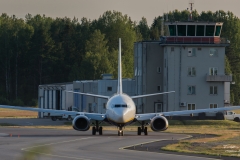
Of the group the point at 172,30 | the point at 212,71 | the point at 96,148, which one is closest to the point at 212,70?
the point at 212,71

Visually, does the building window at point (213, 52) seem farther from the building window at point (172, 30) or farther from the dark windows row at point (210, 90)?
the building window at point (172, 30)

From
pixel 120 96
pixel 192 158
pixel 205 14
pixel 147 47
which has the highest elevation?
pixel 205 14

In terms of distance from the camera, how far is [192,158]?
31.2 metres

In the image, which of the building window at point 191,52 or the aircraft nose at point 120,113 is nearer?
the aircraft nose at point 120,113

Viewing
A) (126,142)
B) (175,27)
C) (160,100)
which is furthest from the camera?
(160,100)

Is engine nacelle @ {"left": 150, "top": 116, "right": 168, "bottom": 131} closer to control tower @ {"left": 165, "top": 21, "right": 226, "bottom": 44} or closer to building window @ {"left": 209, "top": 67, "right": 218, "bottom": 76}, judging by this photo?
control tower @ {"left": 165, "top": 21, "right": 226, "bottom": 44}

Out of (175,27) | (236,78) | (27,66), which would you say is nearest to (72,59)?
(27,66)

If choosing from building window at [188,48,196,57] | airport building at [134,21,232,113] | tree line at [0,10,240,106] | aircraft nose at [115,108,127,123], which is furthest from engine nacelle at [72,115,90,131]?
tree line at [0,10,240,106]

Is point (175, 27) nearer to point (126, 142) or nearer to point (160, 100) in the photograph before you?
point (160, 100)

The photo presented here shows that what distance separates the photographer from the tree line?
14138 cm

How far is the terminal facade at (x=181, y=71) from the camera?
7488 cm

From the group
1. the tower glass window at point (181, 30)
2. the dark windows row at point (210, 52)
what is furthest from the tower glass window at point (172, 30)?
the dark windows row at point (210, 52)

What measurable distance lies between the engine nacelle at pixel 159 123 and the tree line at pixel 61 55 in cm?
8996

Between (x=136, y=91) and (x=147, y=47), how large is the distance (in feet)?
15.8
